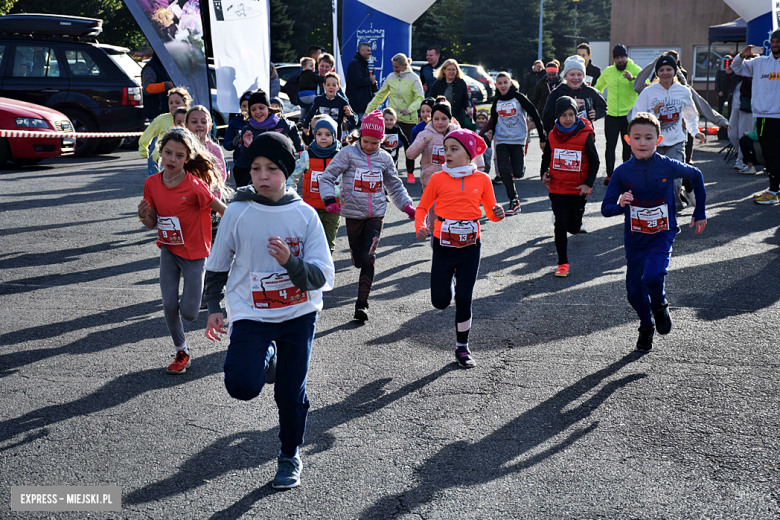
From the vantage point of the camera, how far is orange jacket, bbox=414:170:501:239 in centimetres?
580

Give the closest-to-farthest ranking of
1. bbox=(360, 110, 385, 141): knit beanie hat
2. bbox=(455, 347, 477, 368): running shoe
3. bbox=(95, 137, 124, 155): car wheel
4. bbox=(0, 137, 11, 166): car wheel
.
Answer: bbox=(455, 347, 477, 368): running shoe < bbox=(360, 110, 385, 141): knit beanie hat < bbox=(0, 137, 11, 166): car wheel < bbox=(95, 137, 124, 155): car wheel

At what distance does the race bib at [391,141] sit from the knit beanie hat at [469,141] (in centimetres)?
615

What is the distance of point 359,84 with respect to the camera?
49.2 ft

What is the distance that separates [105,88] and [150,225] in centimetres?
1280

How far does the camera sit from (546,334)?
6414 millimetres

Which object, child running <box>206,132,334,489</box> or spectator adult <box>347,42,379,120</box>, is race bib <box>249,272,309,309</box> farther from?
spectator adult <box>347,42,379,120</box>

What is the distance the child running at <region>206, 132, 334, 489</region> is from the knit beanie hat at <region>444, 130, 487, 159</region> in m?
2.12

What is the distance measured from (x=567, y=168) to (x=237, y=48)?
610cm

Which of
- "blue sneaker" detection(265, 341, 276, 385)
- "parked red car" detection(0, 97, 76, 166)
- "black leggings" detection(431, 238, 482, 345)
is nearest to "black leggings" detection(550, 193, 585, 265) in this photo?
"black leggings" detection(431, 238, 482, 345)

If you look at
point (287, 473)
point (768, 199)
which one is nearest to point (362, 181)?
point (287, 473)

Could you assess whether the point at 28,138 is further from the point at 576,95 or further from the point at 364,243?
the point at 364,243

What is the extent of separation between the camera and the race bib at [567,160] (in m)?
8.08

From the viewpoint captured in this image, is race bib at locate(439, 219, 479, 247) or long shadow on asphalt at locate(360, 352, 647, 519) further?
race bib at locate(439, 219, 479, 247)

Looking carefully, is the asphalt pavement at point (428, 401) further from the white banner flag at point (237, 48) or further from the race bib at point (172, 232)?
the white banner flag at point (237, 48)
